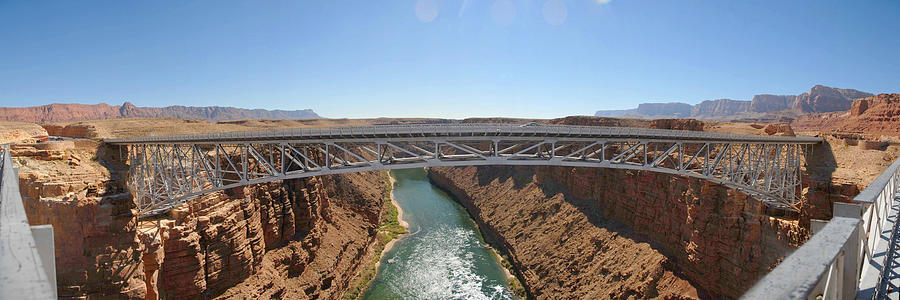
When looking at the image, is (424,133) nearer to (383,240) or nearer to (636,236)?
(636,236)

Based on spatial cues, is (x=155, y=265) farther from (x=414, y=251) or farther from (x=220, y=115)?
(x=220, y=115)

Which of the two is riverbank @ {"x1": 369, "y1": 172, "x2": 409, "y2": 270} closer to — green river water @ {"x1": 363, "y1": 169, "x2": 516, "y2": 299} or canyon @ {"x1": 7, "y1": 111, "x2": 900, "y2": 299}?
green river water @ {"x1": 363, "y1": 169, "x2": 516, "y2": 299}

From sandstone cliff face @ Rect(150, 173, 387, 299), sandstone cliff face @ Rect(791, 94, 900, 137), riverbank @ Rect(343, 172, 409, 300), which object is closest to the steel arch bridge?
sandstone cliff face @ Rect(150, 173, 387, 299)

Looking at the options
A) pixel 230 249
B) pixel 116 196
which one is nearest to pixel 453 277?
pixel 230 249

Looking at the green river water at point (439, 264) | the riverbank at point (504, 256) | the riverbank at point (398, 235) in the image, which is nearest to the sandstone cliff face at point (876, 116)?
the riverbank at point (504, 256)

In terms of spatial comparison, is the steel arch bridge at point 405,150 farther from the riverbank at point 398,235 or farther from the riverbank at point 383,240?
the riverbank at point 398,235

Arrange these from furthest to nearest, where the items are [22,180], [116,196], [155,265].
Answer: [155,265] < [116,196] < [22,180]

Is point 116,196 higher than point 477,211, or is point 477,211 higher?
point 116,196
